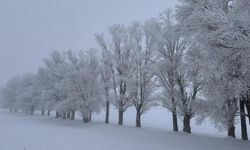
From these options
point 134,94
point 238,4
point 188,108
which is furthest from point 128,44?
point 238,4

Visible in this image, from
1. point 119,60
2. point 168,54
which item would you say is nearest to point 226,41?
point 168,54

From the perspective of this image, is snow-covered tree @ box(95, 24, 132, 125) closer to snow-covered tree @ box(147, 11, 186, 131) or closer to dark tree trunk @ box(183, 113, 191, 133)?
snow-covered tree @ box(147, 11, 186, 131)

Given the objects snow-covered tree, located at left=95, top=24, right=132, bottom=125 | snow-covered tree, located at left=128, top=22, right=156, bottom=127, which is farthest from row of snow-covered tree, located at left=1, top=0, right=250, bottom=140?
snow-covered tree, located at left=128, top=22, right=156, bottom=127

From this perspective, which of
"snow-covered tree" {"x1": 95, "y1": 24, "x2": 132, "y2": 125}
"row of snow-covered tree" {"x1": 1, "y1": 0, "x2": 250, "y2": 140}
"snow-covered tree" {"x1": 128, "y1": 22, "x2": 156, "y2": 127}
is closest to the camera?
"row of snow-covered tree" {"x1": 1, "y1": 0, "x2": 250, "y2": 140}

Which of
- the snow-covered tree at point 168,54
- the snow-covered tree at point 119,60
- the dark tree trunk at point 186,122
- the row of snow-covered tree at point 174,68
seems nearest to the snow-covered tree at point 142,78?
the row of snow-covered tree at point 174,68

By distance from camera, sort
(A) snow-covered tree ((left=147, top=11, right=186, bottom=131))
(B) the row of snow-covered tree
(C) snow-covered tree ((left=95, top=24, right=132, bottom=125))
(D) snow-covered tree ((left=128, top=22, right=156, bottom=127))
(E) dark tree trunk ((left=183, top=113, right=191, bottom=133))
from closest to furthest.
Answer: (B) the row of snow-covered tree
(E) dark tree trunk ((left=183, top=113, right=191, bottom=133))
(A) snow-covered tree ((left=147, top=11, right=186, bottom=131))
(D) snow-covered tree ((left=128, top=22, right=156, bottom=127))
(C) snow-covered tree ((left=95, top=24, right=132, bottom=125))

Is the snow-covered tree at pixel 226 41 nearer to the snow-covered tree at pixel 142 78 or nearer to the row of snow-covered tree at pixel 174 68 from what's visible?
the row of snow-covered tree at pixel 174 68

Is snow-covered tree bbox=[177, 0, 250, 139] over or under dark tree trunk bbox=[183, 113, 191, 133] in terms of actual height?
over

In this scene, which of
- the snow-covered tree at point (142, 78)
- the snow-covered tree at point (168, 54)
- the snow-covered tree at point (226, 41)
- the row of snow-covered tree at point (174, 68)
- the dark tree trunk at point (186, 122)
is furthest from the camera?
the snow-covered tree at point (142, 78)

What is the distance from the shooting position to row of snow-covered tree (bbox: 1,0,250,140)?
1132 centimetres

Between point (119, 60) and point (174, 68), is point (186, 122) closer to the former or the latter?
point (174, 68)

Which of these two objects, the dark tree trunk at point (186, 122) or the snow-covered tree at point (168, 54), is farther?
the snow-covered tree at point (168, 54)

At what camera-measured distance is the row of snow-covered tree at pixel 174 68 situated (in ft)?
37.1

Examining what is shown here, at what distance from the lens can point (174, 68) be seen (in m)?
23.0
